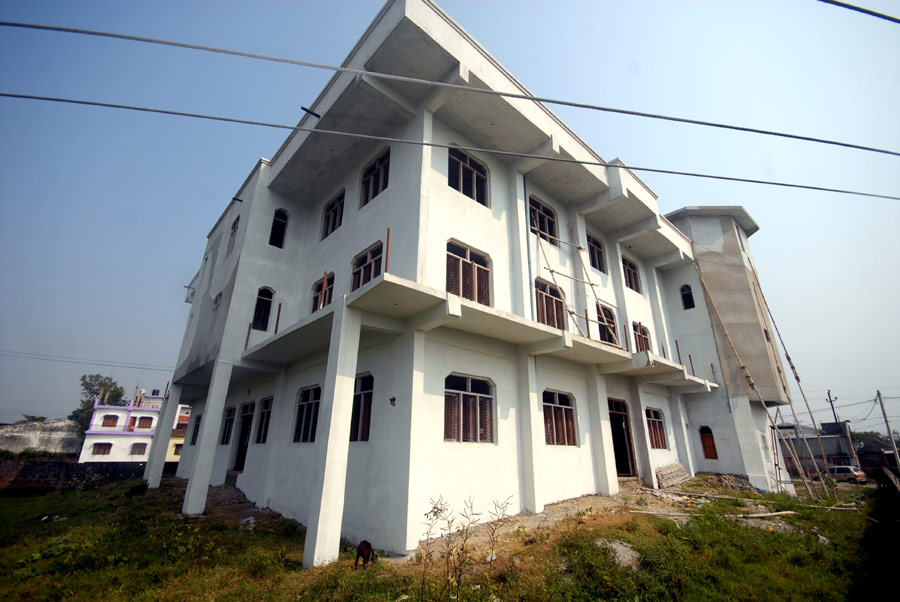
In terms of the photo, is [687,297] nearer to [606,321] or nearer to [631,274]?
[631,274]

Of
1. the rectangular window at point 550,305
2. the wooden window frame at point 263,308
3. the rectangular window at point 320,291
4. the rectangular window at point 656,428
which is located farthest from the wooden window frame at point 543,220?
the wooden window frame at point 263,308

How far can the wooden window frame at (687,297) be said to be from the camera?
62.0ft

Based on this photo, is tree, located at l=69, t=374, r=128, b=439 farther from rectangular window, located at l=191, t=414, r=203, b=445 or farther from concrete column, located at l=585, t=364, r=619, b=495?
concrete column, located at l=585, t=364, r=619, b=495

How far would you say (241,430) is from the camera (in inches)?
584

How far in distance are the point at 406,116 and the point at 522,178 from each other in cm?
408

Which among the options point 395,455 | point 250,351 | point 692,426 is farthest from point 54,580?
point 692,426

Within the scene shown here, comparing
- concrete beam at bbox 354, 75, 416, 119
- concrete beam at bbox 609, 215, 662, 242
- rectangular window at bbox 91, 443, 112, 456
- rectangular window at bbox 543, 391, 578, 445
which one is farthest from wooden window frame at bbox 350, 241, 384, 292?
rectangular window at bbox 91, 443, 112, 456

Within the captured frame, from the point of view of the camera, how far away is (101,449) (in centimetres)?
3484

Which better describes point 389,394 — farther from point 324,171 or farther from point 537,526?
point 324,171

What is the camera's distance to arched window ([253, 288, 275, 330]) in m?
13.1

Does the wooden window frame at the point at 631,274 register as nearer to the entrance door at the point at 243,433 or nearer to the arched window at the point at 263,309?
the arched window at the point at 263,309

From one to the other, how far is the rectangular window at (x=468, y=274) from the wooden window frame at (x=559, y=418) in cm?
344

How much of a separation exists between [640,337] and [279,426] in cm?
1413

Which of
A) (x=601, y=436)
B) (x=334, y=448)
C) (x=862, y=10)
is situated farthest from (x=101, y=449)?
(x=862, y=10)
